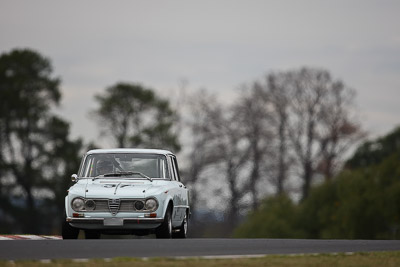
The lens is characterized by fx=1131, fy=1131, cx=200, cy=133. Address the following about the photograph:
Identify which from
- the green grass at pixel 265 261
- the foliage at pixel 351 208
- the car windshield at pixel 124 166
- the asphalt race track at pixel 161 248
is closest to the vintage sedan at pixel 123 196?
the car windshield at pixel 124 166

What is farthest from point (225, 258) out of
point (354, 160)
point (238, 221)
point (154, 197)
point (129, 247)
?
point (354, 160)

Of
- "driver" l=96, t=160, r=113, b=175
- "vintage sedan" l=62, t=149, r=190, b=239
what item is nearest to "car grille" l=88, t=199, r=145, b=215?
"vintage sedan" l=62, t=149, r=190, b=239

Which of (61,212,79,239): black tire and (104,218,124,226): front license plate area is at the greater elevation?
(104,218,124,226): front license plate area

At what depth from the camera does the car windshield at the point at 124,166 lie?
21483 mm

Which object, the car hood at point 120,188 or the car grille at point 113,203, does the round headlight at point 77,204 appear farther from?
the car grille at point 113,203

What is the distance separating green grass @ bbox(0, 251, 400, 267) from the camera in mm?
14031

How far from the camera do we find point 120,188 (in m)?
20.3

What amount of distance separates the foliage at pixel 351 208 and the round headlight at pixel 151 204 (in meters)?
50.0

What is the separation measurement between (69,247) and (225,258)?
97.1 inches

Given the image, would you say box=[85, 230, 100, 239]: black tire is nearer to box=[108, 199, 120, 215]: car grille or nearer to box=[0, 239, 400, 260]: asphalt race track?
box=[108, 199, 120, 215]: car grille

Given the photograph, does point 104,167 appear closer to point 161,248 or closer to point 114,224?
point 114,224

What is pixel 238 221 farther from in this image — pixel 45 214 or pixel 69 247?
pixel 69 247

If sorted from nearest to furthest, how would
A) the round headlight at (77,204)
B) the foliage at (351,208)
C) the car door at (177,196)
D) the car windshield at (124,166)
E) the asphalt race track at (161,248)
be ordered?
the asphalt race track at (161,248) < the round headlight at (77,204) < the car windshield at (124,166) < the car door at (177,196) < the foliage at (351,208)

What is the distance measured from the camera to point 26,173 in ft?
234
